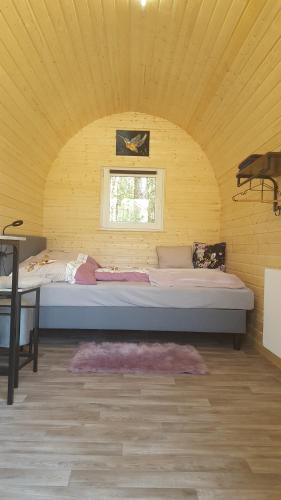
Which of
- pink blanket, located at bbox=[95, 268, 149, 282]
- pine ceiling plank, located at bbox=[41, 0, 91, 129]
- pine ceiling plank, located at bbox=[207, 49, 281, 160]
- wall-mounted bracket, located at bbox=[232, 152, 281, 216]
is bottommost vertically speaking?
pink blanket, located at bbox=[95, 268, 149, 282]

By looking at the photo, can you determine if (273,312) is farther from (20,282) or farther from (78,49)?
(78,49)

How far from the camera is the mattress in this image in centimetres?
319

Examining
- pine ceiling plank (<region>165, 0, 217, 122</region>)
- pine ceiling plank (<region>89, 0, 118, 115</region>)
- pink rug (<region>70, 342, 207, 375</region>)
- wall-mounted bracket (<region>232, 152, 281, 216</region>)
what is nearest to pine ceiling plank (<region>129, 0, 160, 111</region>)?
pine ceiling plank (<region>89, 0, 118, 115</region>)

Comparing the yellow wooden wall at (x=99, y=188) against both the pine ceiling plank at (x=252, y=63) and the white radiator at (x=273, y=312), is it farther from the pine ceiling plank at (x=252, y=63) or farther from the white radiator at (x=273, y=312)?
the white radiator at (x=273, y=312)

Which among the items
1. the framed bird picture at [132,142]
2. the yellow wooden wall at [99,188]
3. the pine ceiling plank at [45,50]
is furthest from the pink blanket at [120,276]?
the framed bird picture at [132,142]

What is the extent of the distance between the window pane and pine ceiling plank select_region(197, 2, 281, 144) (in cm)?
177

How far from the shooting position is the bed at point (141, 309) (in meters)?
3.19

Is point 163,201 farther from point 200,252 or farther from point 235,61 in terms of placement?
point 235,61

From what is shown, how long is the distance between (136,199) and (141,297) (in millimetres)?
2333

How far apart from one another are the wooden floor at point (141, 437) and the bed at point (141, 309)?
61 cm

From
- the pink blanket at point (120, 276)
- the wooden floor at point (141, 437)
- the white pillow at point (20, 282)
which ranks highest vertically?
the white pillow at point (20, 282)

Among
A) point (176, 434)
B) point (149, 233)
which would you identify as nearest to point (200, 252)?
point (149, 233)

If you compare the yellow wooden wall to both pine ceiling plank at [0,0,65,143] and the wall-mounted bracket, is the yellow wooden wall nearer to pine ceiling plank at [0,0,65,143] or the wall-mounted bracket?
pine ceiling plank at [0,0,65,143]

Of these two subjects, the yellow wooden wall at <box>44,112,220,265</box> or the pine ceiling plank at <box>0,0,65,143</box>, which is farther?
the yellow wooden wall at <box>44,112,220,265</box>
